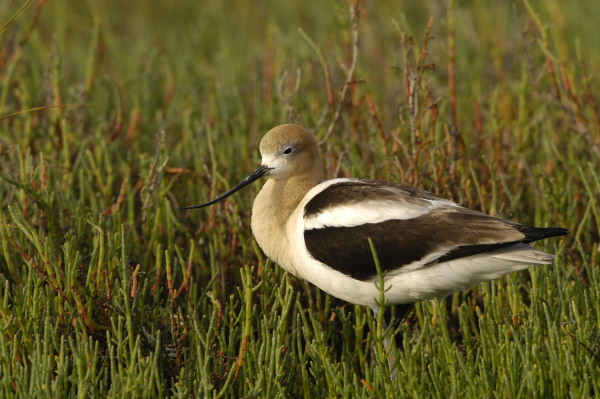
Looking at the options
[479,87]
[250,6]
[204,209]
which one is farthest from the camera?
[250,6]

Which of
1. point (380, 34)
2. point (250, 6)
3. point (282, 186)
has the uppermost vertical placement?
point (250, 6)

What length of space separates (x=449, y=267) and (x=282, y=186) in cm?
89

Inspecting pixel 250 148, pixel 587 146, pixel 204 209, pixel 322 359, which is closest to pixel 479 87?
pixel 587 146

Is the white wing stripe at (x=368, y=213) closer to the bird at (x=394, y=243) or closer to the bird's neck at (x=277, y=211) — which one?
the bird at (x=394, y=243)

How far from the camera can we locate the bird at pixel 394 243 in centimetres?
314

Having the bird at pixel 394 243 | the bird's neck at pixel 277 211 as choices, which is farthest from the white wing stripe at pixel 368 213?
the bird's neck at pixel 277 211

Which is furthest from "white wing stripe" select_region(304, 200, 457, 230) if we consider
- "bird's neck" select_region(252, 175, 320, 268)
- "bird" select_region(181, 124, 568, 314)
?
"bird's neck" select_region(252, 175, 320, 268)

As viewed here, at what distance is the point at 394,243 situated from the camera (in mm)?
3240

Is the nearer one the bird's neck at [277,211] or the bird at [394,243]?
the bird at [394,243]

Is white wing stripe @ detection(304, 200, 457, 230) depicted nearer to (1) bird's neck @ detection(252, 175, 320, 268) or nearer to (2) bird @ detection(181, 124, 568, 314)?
(2) bird @ detection(181, 124, 568, 314)

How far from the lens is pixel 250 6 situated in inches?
342

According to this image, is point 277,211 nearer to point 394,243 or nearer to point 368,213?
point 368,213

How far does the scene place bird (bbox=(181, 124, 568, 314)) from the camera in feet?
10.3

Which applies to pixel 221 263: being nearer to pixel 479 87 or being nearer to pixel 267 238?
pixel 267 238
